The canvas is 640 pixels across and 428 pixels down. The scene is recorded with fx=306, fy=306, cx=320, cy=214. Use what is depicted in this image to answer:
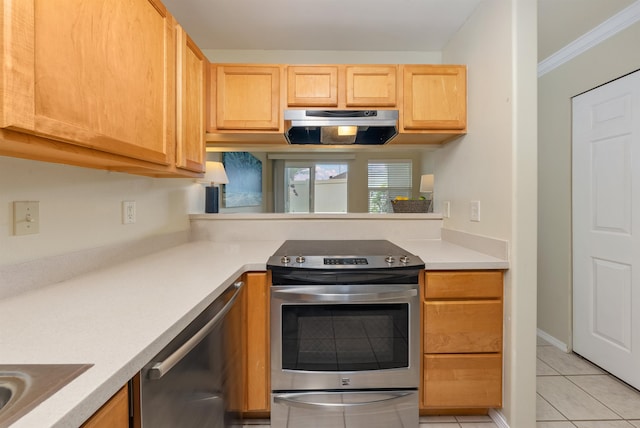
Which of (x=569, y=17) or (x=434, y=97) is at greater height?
(x=569, y=17)

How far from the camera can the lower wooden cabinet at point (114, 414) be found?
54 centimetres

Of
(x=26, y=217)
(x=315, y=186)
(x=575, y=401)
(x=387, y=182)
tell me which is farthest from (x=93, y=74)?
(x=315, y=186)

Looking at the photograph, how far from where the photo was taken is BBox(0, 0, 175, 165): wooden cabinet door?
714mm

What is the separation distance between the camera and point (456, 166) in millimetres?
2094

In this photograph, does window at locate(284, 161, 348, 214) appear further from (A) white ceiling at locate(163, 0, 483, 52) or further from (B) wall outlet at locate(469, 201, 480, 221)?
(B) wall outlet at locate(469, 201, 480, 221)

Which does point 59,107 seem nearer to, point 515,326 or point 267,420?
point 267,420

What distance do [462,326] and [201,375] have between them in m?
1.24

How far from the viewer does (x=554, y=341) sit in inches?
98.8

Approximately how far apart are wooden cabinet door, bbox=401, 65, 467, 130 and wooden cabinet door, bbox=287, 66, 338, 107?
0.46 m

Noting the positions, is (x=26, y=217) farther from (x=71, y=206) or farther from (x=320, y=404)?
(x=320, y=404)

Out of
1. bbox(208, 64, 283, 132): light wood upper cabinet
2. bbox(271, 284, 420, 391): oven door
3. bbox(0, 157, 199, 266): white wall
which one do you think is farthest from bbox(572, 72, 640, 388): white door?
bbox(0, 157, 199, 266): white wall

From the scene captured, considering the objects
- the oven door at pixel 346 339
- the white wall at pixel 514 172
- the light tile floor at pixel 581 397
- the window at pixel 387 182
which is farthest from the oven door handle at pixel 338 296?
the window at pixel 387 182

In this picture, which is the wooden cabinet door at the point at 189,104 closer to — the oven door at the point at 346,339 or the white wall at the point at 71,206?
the white wall at the point at 71,206

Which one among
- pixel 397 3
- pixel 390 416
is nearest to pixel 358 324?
pixel 390 416
